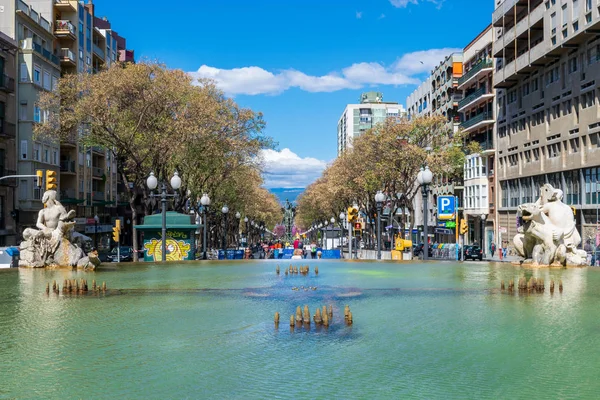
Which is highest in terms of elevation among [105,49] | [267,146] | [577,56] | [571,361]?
[105,49]

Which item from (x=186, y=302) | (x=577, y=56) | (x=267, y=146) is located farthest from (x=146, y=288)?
(x=577, y=56)

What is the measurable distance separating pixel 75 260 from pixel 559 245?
58.0 feet

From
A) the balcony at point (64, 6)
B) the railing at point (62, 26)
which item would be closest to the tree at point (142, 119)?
the railing at point (62, 26)

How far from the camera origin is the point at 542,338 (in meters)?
11.8

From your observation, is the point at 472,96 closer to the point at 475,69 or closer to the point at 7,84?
the point at 475,69

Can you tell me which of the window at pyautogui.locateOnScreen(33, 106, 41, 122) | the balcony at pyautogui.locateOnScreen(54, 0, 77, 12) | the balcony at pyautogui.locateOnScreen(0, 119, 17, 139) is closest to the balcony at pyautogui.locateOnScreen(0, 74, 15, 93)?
the balcony at pyautogui.locateOnScreen(0, 119, 17, 139)

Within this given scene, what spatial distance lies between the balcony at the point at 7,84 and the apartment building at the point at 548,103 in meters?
43.0

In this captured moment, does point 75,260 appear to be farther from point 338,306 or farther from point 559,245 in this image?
point 559,245

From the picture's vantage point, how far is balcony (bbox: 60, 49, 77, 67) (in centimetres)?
6906

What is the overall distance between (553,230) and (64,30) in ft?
188

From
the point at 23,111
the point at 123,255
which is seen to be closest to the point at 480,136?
the point at 123,255

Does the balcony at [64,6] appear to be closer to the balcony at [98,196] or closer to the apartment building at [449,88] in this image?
the balcony at [98,196]

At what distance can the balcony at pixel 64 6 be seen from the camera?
6988cm

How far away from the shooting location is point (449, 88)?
293 ft
